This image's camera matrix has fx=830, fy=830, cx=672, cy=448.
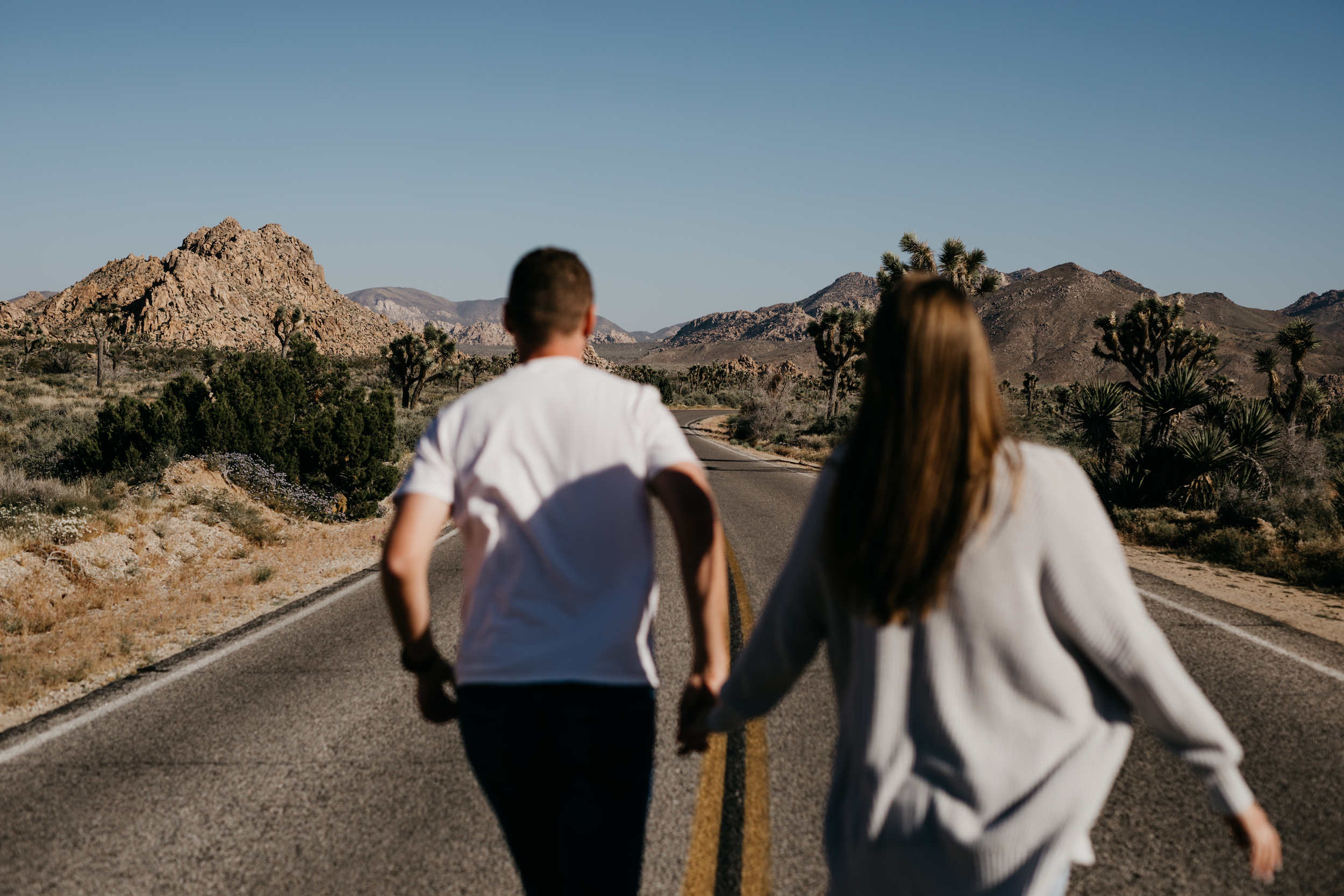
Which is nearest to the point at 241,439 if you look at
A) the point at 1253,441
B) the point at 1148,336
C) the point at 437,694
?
the point at 437,694

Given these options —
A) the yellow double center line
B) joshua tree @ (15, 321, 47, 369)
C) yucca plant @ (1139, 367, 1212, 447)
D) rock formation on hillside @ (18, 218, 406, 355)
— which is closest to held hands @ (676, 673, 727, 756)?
the yellow double center line

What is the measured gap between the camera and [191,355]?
75062 mm

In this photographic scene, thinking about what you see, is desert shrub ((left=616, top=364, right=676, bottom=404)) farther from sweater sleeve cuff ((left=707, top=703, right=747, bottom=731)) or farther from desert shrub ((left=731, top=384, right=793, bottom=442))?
sweater sleeve cuff ((left=707, top=703, right=747, bottom=731))

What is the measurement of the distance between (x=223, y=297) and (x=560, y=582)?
123m

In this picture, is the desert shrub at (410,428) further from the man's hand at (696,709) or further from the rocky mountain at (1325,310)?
the rocky mountain at (1325,310)

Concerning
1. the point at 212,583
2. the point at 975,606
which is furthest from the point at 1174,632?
the point at 212,583

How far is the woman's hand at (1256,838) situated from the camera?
163cm

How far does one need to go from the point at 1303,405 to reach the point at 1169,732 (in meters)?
28.4

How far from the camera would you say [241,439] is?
48.6ft

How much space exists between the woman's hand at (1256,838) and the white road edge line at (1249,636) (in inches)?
214

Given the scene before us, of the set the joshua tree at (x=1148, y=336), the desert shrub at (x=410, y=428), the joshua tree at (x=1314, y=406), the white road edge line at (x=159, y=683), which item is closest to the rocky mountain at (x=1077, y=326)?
the joshua tree at (x=1148, y=336)

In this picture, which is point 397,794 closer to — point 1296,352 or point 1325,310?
point 1296,352

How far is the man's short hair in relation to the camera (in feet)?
6.81

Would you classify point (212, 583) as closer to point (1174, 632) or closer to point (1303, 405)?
point (1174, 632)
